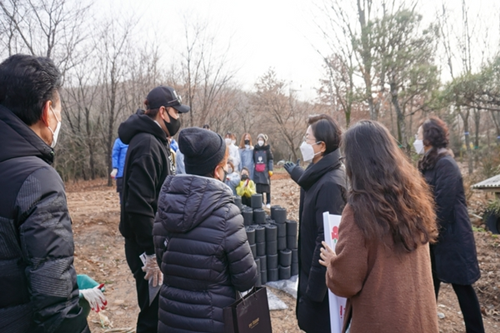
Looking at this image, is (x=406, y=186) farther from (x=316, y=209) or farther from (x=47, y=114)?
(x=47, y=114)

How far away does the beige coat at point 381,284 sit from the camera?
157 cm

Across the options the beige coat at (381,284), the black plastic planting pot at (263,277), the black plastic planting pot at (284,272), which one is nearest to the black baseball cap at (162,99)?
the beige coat at (381,284)

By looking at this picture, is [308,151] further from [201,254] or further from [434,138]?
[434,138]

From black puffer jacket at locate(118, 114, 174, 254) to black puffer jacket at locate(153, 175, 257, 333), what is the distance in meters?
0.70

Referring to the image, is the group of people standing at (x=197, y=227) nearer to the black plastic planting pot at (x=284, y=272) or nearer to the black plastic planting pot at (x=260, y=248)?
the black plastic planting pot at (x=260, y=248)

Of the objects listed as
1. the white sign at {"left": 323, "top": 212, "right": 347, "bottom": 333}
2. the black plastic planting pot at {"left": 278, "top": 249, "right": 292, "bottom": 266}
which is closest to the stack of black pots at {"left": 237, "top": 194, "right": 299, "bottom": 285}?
the black plastic planting pot at {"left": 278, "top": 249, "right": 292, "bottom": 266}

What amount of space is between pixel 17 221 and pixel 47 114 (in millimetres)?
525

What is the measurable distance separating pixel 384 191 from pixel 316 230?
86 cm

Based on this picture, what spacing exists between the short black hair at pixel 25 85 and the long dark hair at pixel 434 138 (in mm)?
3265

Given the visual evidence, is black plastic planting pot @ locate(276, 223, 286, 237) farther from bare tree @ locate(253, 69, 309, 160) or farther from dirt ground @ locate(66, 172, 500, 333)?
bare tree @ locate(253, 69, 309, 160)

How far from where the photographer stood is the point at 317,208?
2.36 meters

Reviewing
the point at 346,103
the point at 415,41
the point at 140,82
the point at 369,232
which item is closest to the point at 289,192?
the point at 346,103

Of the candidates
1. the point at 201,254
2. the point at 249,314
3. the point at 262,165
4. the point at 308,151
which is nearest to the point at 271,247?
the point at 308,151

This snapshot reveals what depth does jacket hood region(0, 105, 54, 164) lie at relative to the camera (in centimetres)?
138
